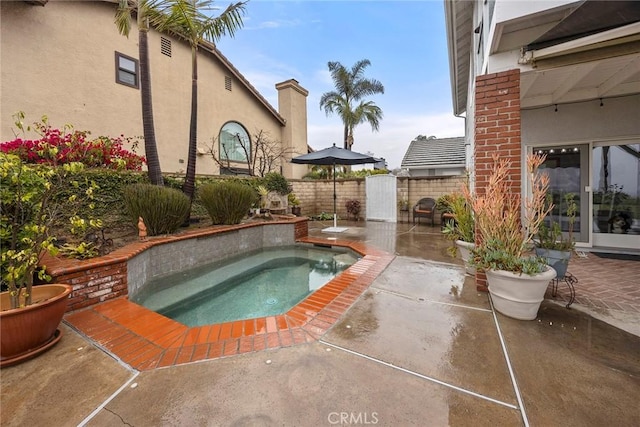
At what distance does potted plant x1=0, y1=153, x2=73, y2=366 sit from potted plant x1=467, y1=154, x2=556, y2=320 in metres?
3.95

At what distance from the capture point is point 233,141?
470 inches

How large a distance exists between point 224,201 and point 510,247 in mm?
5414

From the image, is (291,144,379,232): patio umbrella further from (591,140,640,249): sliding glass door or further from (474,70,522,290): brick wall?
(591,140,640,249): sliding glass door

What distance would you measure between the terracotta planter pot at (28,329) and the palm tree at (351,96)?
1703cm

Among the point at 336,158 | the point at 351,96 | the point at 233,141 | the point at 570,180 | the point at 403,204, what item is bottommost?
the point at 403,204

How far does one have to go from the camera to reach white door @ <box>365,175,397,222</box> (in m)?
9.52

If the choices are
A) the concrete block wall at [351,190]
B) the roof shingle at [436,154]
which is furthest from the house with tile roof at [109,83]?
the roof shingle at [436,154]

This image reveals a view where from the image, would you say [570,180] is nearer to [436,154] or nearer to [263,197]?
[263,197]

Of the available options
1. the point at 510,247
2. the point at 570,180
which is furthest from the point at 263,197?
the point at 570,180

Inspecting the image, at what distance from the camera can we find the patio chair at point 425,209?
27.9 ft

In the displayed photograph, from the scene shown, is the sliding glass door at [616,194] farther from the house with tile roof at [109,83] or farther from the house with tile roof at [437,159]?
the house with tile roof at [109,83]

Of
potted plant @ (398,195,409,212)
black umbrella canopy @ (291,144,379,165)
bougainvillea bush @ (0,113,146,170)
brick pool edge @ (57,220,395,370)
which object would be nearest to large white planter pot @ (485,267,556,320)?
brick pool edge @ (57,220,395,370)

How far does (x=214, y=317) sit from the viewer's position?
3.04 metres

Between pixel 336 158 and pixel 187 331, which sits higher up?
pixel 336 158
